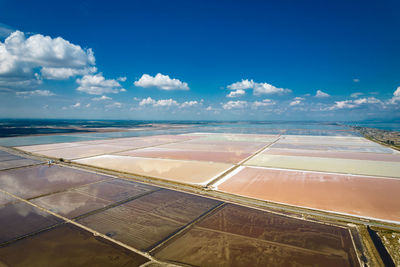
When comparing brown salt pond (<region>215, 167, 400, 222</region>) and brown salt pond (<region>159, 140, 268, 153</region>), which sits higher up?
brown salt pond (<region>159, 140, 268, 153</region>)

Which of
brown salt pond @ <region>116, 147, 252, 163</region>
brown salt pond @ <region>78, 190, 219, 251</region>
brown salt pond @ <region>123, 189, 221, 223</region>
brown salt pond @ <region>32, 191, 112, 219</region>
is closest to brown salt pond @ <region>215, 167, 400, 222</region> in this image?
brown salt pond @ <region>123, 189, 221, 223</region>

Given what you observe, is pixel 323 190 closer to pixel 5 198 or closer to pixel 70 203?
pixel 70 203

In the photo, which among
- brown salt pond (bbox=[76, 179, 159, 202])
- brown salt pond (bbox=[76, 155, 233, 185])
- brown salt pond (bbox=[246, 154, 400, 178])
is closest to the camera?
brown salt pond (bbox=[76, 179, 159, 202])

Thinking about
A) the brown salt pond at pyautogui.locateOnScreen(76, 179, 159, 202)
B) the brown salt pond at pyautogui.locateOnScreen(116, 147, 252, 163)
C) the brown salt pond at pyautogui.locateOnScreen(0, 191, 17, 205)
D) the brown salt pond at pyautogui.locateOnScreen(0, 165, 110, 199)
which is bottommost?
the brown salt pond at pyautogui.locateOnScreen(76, 179, 159, 202)

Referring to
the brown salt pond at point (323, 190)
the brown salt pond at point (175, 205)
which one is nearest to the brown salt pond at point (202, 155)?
the brown salt pond at point (323, 190)

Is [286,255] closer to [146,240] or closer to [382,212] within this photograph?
[146,240]

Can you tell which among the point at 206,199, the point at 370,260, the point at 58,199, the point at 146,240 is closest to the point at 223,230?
the point at 146,240

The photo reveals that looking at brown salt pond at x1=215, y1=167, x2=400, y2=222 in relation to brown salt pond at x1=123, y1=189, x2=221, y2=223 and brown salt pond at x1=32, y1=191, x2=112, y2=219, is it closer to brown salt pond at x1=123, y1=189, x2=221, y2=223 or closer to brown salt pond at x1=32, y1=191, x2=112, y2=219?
brown salt pond at x1=123, y1=189, x2=221, y2=223

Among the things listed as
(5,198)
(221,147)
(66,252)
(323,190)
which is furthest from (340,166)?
(5,198)
